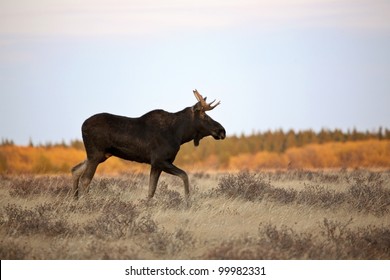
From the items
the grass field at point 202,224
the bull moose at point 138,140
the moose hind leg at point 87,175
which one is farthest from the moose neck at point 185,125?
the moose hind leg at point 87,175

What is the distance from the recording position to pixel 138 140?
14711 millimetres

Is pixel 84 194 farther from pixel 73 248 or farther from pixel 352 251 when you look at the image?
pixel 352 251

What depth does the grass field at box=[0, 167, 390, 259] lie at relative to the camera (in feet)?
33.6

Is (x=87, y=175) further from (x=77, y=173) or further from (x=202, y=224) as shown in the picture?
(x=202, y=224)

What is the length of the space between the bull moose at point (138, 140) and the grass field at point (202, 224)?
624 mm

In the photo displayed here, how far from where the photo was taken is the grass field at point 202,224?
33.6 feet

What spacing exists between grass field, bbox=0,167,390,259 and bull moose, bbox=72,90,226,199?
24.6 inches

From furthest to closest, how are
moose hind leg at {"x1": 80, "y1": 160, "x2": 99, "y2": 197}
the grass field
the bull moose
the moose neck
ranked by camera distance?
the moose neck < moose hind leg at {"x1": 80, "y1": 160, "x2": 99, "y2": 197} < the bull moose < the grass field

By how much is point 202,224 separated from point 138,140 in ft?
11.1

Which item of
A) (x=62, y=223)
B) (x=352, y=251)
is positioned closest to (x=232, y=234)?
(x=352, y=251)

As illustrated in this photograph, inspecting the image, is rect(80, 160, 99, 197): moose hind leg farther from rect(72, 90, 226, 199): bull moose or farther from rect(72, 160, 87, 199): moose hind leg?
rect(72, 160, 87, 199): moose hind leg

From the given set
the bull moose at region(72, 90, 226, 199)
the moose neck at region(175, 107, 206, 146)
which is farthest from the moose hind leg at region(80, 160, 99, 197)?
the moose neck at region(175, 107, 206, 146)

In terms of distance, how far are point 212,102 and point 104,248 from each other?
18.5 feet

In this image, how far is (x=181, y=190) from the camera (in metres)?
18.5
